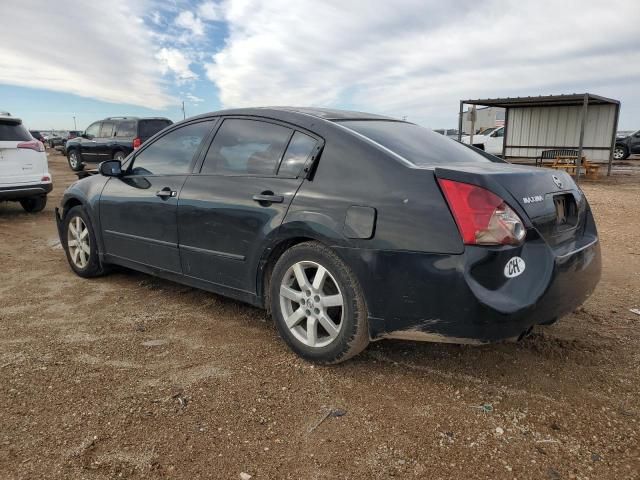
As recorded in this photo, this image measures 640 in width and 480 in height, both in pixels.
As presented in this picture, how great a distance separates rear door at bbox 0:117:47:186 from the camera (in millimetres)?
7918

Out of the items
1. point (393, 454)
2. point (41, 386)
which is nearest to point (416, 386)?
point (393, 454)

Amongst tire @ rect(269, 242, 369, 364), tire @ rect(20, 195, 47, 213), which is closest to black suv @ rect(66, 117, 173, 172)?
tire @ rect(20, 195, 47, 213)

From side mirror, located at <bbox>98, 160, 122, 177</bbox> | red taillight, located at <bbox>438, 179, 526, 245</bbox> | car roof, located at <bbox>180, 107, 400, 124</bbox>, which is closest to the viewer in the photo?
red taillight, located at <bbox>438, 179, 526, 245</bbox>

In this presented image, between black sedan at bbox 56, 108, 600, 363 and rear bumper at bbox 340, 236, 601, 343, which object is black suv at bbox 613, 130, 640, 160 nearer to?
black sedan at bbox 56, 108, 600, 363

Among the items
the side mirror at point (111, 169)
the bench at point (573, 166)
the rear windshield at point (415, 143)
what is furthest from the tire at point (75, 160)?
the rear windshield at point (415, 143)

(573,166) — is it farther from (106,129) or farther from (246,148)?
(106,129)

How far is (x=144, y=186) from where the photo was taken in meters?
4.10

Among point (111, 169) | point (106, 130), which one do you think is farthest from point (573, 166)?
point (106, 130)

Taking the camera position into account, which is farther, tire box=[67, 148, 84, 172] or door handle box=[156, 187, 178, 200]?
tire box=[67, 148, 84, 172]

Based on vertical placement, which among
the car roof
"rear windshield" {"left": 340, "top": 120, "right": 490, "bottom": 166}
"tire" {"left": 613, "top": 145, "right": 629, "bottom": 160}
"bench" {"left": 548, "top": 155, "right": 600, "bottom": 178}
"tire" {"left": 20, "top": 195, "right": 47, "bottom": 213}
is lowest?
"tire" {"left": 20, "top": 195, "right": 47, "bottom": 213}

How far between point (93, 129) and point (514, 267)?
1850 cm

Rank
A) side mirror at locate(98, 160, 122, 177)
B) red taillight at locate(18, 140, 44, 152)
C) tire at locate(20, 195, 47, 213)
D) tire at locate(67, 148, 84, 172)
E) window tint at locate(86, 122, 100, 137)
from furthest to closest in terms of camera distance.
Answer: tire at locate(67, 148, 84, 172), window tint at locate(86, 122, 100, 137), tire at locate(20, 195, 47, 213), red taillight at locate(18, 140, 44, 152), side mirror at locate(98, 160, 122, 177)

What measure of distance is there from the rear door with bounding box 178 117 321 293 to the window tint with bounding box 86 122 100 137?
1612 cm

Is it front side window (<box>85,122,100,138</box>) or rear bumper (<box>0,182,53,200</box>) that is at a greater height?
front side window (<box>85,122,100,138</box>)
